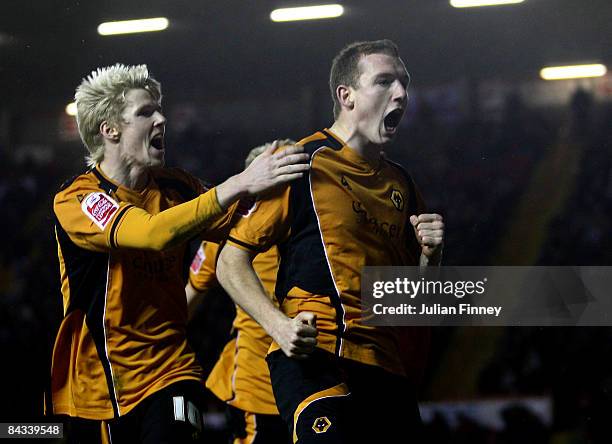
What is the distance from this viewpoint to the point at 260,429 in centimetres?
373

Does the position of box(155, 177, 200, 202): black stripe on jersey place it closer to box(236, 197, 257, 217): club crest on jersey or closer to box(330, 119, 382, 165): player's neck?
box(236, 197, 257, 217): club crest on jersey

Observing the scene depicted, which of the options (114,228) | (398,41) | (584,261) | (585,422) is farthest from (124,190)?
(585,422)

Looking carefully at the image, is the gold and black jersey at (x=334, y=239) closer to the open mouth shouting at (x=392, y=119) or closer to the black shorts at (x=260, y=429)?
the open mouth shouting at (x=392, y=119)

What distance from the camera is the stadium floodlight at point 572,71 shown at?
4.00 metres

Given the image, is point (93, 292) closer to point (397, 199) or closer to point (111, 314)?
point (111, 314)

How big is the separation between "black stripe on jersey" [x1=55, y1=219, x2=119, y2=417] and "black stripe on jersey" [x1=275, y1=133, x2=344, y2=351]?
0.52 meters

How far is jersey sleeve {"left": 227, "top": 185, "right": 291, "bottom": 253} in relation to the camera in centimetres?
304

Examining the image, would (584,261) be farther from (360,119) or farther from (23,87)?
(23,87)

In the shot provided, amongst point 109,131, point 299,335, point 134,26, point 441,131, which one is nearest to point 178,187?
point 109,131

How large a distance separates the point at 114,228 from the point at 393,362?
891 mm

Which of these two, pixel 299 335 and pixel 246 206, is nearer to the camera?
pixel 299 335

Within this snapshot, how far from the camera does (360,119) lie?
10.8ft

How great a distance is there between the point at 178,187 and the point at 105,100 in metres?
0.36

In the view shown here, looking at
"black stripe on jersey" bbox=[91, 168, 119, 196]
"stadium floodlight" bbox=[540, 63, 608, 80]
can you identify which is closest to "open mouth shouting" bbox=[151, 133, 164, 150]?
"black stripe on jersey" bbox=[91, 168, 119, 196]
